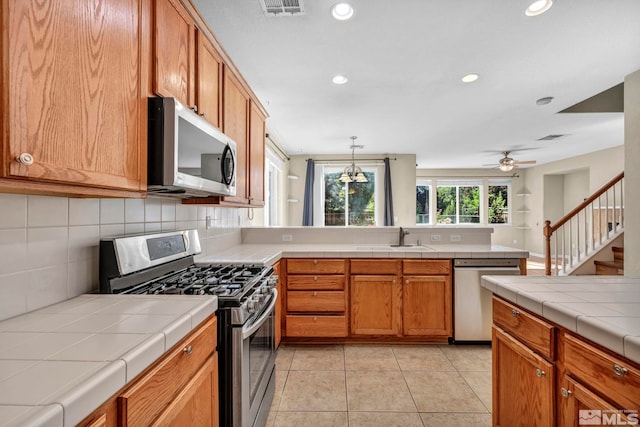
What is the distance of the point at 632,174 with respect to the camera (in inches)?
114

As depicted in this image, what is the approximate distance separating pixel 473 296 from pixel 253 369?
6.98ft

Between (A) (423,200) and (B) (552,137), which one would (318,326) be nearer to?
(B) (552,137)

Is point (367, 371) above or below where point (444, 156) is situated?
below

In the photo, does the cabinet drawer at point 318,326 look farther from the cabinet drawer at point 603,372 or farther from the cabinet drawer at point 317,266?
the cabinet drawer at point 603,372

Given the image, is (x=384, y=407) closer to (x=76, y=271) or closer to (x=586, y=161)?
(x=76, y=271)

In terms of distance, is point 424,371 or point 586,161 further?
point 586,161

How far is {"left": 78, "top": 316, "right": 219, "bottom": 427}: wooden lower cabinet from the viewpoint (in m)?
0.71

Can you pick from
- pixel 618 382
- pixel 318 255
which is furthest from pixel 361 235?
pixel 618 382

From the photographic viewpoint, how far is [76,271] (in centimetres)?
126

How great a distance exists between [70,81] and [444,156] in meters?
Result: 7.27

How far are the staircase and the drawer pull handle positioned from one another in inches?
175

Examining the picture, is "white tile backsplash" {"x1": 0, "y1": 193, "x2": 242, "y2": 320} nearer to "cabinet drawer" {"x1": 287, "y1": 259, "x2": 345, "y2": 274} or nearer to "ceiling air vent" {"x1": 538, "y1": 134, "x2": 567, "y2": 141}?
"cabinet drawer" {"x1": 287, "y1": 259, "x2": 345, "y2": 274}

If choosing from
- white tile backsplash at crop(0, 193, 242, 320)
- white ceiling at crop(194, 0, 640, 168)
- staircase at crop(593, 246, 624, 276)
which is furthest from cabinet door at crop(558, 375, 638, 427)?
staircase at crop(593, 246, 624, 276)

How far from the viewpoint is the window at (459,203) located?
9.16 meters
